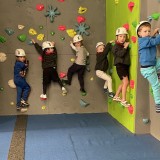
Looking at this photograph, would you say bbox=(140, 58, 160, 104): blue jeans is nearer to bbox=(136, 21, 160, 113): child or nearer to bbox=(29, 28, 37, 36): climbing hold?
A: bbox=(136, 21, 160, 113): child

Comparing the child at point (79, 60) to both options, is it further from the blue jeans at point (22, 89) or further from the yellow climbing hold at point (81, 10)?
the blue jeans at point (22, 89)

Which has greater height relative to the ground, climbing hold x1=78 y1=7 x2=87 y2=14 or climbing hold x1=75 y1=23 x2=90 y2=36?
climbing hold x1=78 y1=7 x2=87 y2=14

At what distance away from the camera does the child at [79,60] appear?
4887 millimetres

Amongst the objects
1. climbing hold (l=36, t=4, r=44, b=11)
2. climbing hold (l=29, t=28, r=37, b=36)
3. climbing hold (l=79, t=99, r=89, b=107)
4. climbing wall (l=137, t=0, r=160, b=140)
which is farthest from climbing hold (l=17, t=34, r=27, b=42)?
climbing wall (l=137, t=0, r=160, b=140)

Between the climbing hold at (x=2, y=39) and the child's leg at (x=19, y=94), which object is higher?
the climbing hold at (x=2, y=39)

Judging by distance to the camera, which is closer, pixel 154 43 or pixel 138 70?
pixel 154 43

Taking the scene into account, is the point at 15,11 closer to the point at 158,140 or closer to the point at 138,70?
the point at 138,70

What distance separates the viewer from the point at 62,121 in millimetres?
4656

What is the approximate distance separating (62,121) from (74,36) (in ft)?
5.15

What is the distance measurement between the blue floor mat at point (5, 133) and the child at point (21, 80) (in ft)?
0.96

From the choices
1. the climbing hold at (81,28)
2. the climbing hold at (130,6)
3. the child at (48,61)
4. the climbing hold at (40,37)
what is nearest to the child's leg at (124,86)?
the climbing hold at (130,6)

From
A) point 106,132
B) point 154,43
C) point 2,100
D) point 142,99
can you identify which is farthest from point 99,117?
point 154,43

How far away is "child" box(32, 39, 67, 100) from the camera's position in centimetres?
487

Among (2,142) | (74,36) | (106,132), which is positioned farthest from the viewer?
(74,36)
